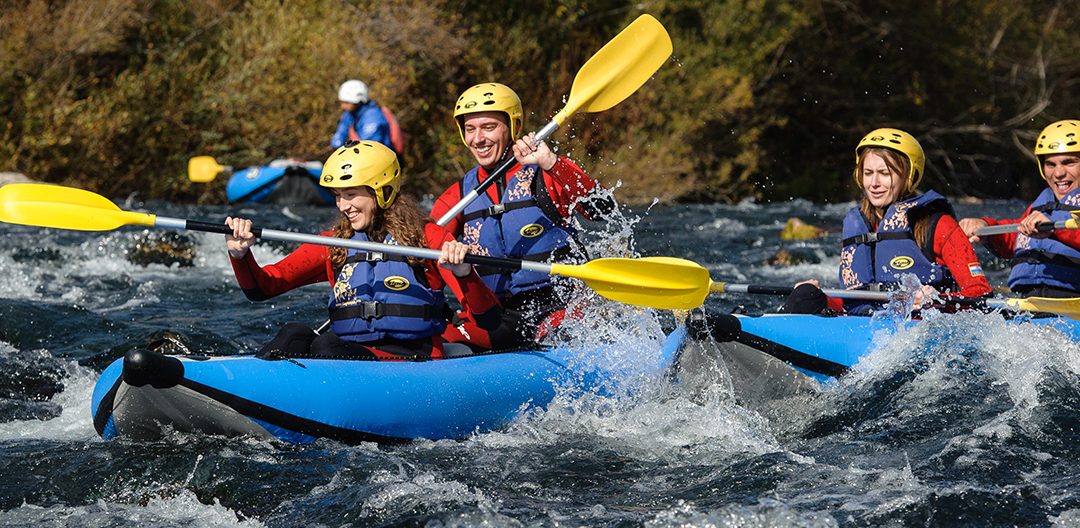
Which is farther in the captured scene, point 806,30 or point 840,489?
point 806,30

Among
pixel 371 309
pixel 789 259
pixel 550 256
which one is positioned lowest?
pixel 371 309

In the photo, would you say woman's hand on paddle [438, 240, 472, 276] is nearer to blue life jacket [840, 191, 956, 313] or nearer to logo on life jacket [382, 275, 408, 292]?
logo on life jacket [382, 275, 408, 292]

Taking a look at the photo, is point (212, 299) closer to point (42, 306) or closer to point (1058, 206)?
point (42, 306)

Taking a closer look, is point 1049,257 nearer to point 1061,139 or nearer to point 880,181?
point 1061,139

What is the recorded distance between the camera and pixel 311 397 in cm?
486

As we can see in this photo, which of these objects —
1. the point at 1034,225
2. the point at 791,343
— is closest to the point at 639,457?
the point at 791,343

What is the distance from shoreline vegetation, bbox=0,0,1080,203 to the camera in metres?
14.6

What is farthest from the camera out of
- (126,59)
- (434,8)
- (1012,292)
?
(434,8)

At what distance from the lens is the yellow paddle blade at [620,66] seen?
7074 mm

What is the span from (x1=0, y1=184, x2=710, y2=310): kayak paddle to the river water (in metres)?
0.40

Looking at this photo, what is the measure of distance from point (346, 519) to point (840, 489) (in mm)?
1646

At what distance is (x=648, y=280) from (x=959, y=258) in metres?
1.76

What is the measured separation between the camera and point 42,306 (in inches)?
303

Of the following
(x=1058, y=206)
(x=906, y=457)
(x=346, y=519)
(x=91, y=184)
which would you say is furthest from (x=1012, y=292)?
(x=91, y=184)
